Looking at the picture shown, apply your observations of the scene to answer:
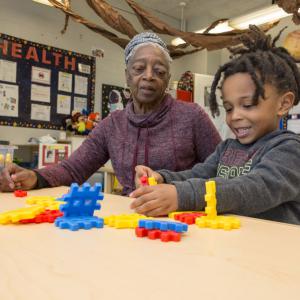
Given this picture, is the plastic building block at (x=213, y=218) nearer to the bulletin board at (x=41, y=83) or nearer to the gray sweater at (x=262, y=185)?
the gray sweater at (x=262, y=185)

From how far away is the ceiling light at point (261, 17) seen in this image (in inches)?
119

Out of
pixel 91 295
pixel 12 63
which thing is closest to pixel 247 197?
pixel 91 295

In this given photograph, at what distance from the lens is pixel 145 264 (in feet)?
1.20

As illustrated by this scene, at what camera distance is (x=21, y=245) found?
0.44 metres

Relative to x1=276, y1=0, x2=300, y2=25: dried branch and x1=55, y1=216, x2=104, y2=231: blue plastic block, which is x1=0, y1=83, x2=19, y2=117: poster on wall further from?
x1=55, y1=216, x2=104, y2=231: blue plastic block

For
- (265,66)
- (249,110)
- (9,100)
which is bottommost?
(249,110)

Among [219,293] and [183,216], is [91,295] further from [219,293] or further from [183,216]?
[183,216]

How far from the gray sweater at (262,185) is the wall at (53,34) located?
2.97 meters

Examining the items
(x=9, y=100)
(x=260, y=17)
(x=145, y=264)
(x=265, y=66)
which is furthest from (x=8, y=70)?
(x=145, y=264)

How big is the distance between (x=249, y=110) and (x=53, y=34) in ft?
10.7

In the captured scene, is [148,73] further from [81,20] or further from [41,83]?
[41,83]

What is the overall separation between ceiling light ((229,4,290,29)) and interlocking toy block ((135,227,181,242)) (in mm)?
2858

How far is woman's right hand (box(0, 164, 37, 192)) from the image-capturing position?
973 mm

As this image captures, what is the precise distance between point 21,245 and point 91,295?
19cm
